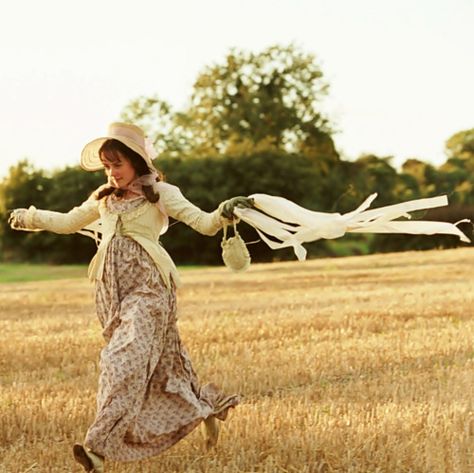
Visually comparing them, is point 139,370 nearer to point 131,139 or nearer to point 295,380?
point 131,139

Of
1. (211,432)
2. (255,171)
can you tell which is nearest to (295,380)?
(211,432)

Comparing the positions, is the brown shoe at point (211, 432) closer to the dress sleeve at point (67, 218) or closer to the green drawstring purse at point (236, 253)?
the green drawstring purse at point (236, 253)

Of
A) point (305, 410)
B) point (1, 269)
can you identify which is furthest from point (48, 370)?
point (1, 269)

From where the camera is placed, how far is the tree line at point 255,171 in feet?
128

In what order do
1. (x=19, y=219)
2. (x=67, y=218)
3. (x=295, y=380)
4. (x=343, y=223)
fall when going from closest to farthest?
(x=343, y=223) → (x=67, y=218) → (x=19, y=219) → (x=295, y=380)

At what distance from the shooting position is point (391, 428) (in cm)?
601

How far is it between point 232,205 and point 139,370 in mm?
1006

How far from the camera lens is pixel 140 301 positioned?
547 cm

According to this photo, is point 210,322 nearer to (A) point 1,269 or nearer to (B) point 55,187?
(A) point 1,269

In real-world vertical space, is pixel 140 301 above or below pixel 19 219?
below

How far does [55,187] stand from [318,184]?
10990 millimetres

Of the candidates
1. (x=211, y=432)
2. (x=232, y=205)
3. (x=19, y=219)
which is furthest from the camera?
(x=19, y=219)

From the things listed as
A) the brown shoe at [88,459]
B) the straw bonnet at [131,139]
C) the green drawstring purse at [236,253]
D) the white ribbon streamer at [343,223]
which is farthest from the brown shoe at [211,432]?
the straw bonnet at [131,139]

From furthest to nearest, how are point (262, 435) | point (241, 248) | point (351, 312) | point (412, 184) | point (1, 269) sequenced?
1. point (412, 184)
2. point (1, 269)
3. point (351, 312)
4. point (262, 435)
5. point (241, 248)
